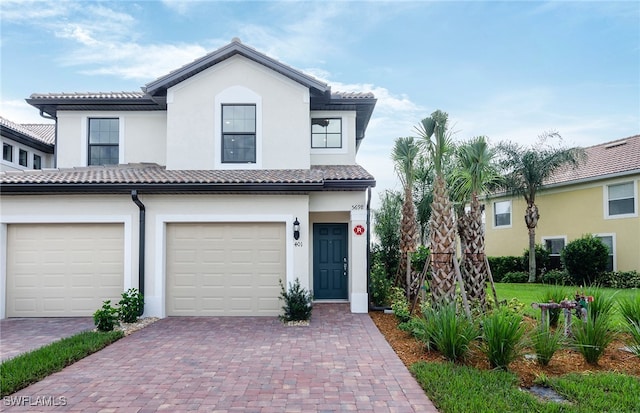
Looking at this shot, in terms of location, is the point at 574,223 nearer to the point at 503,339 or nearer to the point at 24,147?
the point at 503,339

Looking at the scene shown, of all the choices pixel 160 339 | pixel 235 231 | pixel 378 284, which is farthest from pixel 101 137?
pixel 378 284

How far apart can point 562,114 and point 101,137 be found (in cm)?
2020

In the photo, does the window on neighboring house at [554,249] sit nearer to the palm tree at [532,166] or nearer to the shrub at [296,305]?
the palm tree at [532,166]

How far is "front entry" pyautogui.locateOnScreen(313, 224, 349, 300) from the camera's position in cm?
1258

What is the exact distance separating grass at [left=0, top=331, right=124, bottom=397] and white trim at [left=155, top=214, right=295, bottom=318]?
1.92m

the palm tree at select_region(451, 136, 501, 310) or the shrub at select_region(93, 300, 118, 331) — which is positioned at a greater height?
the palm tree at select_region(451, 136, 501, 310)

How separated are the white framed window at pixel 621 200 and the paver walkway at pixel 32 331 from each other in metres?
20.9

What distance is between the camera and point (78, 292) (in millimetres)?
10773

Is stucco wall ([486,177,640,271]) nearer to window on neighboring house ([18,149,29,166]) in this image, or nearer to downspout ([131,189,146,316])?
downspout ([131,189,146,316])

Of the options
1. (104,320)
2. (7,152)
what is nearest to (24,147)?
(7,152)

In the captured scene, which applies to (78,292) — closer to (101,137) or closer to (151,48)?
(101,137)

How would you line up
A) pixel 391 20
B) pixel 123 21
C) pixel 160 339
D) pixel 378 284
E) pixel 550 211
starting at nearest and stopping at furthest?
1. pixel 160 339
2. pixel 378 284
3. pixel 123 21
4. pixel 391 20
5. pixel 550 211

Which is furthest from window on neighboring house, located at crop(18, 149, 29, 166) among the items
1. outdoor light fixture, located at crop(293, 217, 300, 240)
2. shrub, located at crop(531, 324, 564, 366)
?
shrub, located at crop(531, 324, 564, 366)

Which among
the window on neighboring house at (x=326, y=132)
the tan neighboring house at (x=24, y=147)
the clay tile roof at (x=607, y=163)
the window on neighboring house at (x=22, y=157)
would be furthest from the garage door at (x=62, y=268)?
the clay tile roof at (x=607, y=163)
